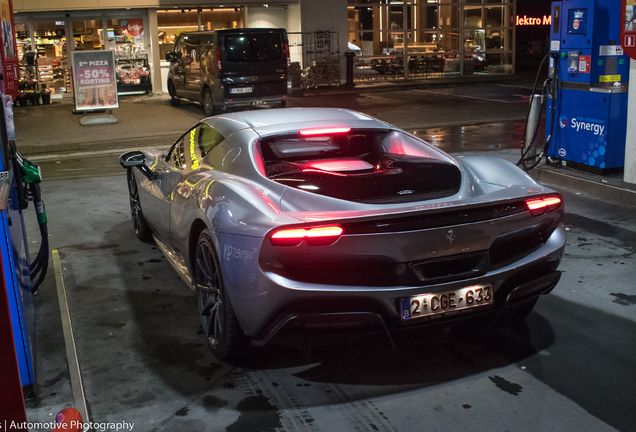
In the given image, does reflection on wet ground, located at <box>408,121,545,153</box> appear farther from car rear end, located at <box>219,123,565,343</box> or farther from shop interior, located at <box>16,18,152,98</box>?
shop interior, located at <box>16,18,152,98</box>

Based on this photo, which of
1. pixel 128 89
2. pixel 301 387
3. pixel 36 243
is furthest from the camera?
pixel 128 89

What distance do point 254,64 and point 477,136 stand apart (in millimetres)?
6556

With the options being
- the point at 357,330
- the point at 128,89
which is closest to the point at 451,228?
the point at 357,330

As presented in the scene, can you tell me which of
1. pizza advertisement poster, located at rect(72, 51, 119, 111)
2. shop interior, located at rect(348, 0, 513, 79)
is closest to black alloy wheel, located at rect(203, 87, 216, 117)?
pizza advertisement poster, located at rect(72, 51, 119, 111)

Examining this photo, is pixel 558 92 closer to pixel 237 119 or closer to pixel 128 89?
pixel 237 119

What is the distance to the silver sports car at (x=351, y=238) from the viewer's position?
10.5ft

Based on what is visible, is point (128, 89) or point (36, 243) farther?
point (128, 89)

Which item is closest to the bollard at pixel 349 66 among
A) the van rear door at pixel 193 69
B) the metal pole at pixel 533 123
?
the van rear door at pixel 193 69

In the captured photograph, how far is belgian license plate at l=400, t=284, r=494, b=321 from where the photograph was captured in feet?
10.8

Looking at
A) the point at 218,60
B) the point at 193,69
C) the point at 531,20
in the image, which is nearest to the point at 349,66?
the point at 193,69

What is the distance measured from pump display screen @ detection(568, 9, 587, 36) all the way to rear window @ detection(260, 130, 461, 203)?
15.5 ft

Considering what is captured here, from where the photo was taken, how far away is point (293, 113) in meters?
4.71

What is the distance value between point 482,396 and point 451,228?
2.83 ft

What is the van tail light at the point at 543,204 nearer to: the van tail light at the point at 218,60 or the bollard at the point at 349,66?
the van tail light at the point at 218,60
